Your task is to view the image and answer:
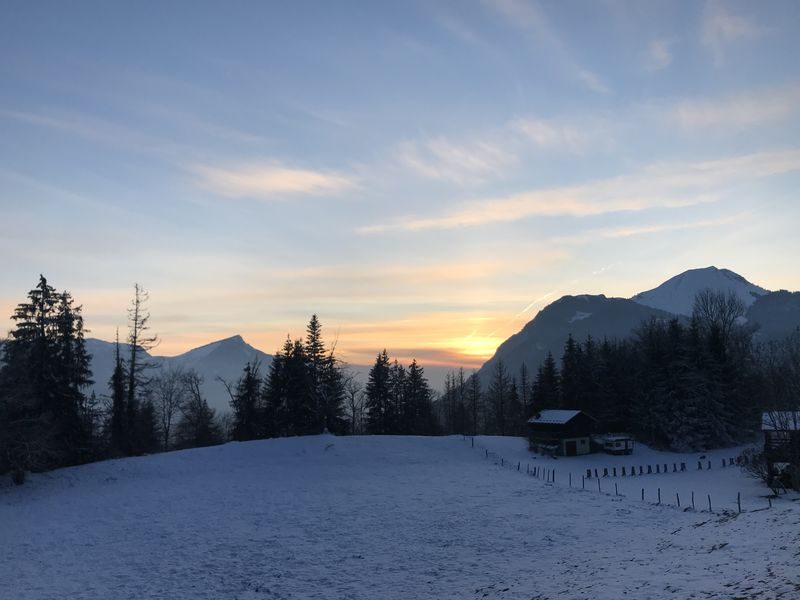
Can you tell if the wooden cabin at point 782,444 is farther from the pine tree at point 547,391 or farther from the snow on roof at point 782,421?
the pine tree at point 547,391

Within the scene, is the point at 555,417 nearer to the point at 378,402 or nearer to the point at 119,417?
the point at 378,402

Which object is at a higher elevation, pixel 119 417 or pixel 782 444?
pixel 119 417

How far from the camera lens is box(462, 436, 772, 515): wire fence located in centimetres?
3061

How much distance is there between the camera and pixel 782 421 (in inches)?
1539

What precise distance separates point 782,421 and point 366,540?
33.6 metres

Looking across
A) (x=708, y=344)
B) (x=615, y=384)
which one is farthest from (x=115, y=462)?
(x=708, y=344)

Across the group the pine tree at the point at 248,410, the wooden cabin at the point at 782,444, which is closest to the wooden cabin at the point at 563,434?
the wooden cabin at the point at 782,444

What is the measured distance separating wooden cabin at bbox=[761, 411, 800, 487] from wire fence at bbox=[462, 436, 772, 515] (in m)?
3.70

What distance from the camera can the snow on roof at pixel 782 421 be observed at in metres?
38.1

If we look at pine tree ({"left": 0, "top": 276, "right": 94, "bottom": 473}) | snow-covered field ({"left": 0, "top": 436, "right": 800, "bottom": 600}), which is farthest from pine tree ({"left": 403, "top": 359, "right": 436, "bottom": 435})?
pine tree ({"left": 0, "top": 276, "right": 94, "bottom": 473})

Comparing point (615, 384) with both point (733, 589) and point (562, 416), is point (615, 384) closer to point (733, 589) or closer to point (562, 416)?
point (562, 416)

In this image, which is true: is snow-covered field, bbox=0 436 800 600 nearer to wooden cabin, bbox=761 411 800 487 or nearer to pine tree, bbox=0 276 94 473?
pine tree, bbox=0 276 94 473

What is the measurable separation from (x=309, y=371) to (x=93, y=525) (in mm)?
34721

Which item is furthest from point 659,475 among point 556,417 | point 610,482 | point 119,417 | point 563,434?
point 119,417
